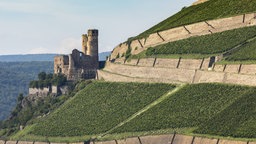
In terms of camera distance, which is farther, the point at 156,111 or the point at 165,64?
the point at 165,64

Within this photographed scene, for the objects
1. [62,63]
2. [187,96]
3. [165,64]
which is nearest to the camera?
[187,96]

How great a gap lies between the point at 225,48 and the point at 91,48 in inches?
1304

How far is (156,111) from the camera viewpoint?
13138cm

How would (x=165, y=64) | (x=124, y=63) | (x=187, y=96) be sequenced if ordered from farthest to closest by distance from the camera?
(x=124, y=63) → (x=165, y=64) → (x=187, y=96)

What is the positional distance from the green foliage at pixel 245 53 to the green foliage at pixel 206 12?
1097 cm

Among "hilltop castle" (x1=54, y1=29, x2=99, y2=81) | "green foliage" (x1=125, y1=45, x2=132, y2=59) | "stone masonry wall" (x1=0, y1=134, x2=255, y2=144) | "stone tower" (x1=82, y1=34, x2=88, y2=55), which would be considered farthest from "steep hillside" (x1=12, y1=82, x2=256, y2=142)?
"stone tower" (x1=82, y1=34, x2=88, y2=55)

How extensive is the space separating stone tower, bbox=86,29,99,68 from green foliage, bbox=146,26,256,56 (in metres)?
14.4

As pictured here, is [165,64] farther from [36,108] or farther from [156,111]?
[36,108]

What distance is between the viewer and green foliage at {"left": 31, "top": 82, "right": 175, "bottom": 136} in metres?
138

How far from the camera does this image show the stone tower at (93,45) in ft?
537

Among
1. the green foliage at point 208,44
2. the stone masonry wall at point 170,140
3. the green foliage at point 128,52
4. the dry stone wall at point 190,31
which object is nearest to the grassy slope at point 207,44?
the green foliage at point 208,44

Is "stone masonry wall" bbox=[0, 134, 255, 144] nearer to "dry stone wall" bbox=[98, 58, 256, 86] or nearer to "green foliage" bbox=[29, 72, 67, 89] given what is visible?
Answer: "dry stone wall" bbox=[98, 58, 256, 86]

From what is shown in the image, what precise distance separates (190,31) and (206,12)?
20.8 ft

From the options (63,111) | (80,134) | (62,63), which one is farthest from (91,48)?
(80,134)
